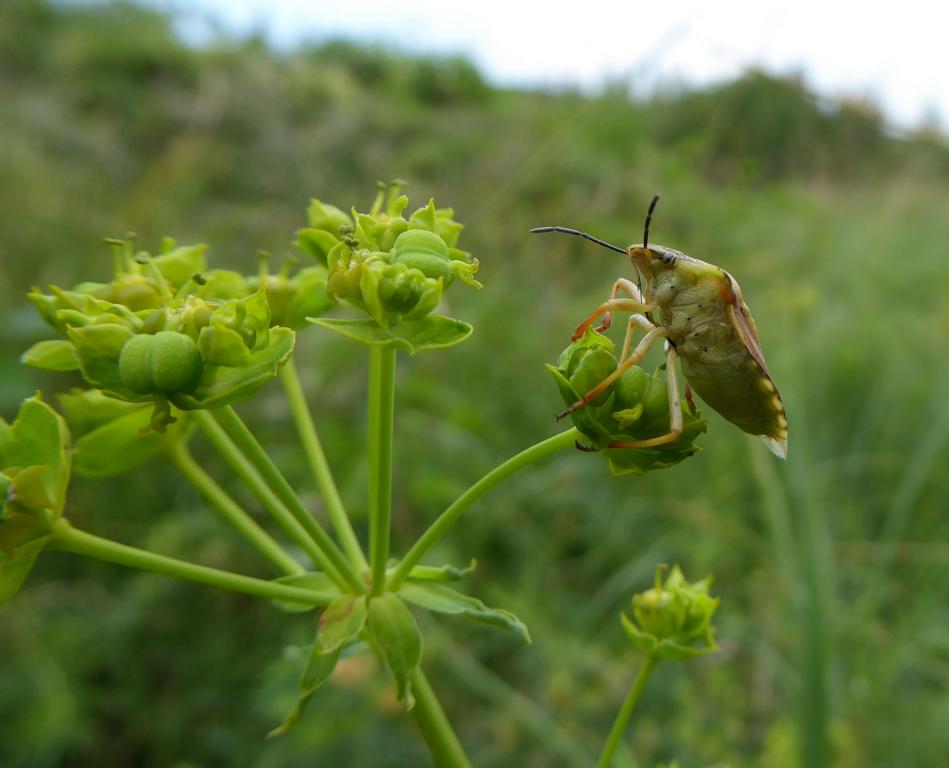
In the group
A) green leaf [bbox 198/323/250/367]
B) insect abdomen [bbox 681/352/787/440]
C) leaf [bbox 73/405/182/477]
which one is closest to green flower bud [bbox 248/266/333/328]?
leaf [bbox 73/405/182/477]

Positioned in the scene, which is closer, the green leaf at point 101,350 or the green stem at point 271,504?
the green leaf at point 101,350

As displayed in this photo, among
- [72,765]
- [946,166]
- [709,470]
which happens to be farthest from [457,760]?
[946,166]

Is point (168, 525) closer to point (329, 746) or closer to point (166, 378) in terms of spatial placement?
point (329, 746)

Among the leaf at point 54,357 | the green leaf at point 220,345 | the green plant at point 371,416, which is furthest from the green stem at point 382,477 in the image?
the leaf at point 54,357

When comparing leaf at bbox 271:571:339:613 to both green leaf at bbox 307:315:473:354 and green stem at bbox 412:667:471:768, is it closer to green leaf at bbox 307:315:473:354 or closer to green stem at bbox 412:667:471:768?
green stem at bbox 412:667:471:768

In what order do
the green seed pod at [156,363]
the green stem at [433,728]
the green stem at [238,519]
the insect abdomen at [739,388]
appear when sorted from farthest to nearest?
the insect abdomen at [739,388] → the green stem at [238,519] → the green stem at [433,728] → the green seed pod at [156,363]

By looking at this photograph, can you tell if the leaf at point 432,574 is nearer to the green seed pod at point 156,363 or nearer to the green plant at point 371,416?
the green plant at point 371,416
